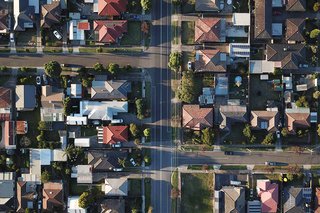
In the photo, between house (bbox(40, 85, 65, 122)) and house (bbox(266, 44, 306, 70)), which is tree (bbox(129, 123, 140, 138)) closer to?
house (bbox(40, 85, 65, 122))

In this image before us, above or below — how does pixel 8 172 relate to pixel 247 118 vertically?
below

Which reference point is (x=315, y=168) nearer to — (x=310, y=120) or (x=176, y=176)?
(x=310, y=120)

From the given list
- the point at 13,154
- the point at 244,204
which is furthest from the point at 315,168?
the point at 13,154

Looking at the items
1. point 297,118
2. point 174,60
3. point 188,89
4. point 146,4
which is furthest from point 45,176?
point 297,118

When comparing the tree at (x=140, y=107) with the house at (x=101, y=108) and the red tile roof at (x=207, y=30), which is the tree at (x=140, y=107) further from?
the red tile roof at (x=207, y=30)

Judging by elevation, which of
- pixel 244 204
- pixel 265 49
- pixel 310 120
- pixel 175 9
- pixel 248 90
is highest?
pixel 175 9

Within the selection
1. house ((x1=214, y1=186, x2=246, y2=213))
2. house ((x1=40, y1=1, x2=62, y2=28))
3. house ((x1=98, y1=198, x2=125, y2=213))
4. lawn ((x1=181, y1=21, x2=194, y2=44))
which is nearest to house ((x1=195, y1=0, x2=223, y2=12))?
lawn ((x1=181, y1=21, x2=194, y2=44))
